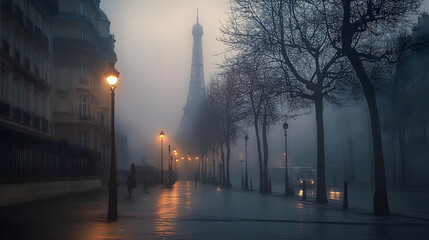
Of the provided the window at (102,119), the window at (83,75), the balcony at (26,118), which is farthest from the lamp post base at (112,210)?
the window at (102,119)

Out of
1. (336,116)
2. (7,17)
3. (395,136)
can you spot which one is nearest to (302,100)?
(7,17)

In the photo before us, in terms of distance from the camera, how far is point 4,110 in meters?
30.6

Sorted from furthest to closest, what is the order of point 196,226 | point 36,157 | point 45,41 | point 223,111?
point 223,111 → point 45,41 → point 36,157 → point 196,226

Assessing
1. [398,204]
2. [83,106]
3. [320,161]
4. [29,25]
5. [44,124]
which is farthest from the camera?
[83,106]

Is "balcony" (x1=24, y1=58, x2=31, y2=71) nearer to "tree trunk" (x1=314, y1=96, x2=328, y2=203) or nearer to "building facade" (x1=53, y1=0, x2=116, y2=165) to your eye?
"building facade" (x1=53, y1=0, x2=116, y2=165)

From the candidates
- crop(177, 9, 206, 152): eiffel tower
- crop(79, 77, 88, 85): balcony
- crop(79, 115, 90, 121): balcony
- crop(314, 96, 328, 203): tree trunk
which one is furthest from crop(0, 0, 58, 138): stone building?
crop(177, 9, 206, 152): eiffel tower

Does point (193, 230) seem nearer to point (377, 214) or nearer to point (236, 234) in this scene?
point (236, 234)

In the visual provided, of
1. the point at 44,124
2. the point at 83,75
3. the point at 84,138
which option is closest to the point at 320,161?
the point at 44,124

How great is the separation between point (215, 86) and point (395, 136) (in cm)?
2288

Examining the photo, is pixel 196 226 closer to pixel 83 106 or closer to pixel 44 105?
pixel 44 105

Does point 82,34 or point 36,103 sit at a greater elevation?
point 82,34

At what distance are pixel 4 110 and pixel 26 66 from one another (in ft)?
19.1

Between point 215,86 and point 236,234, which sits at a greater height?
point 215,86

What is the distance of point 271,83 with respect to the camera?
97.7 feet
